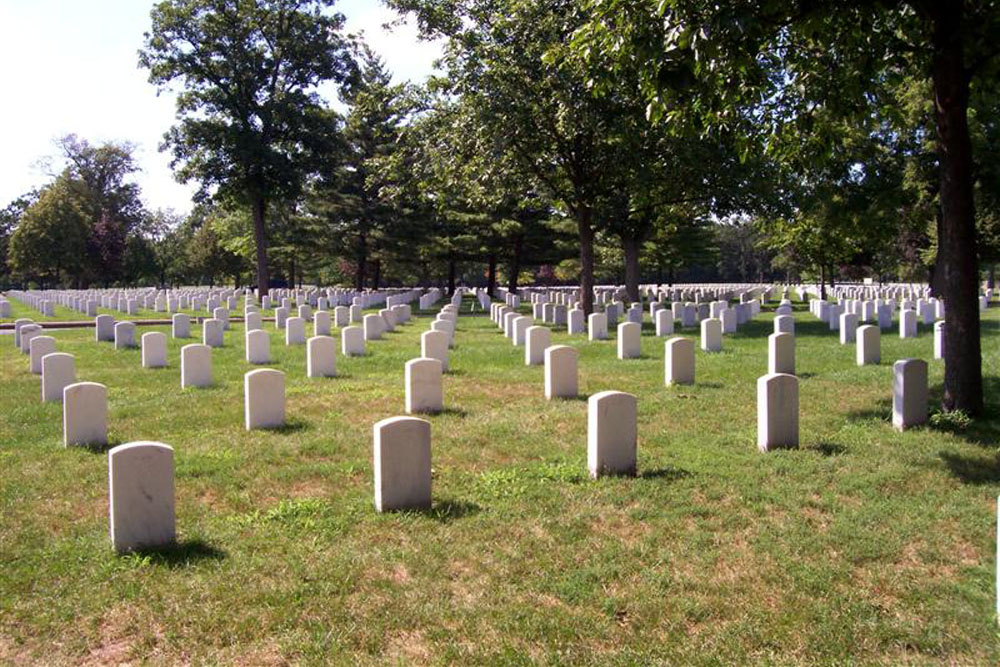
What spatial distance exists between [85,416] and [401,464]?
13.6 ft

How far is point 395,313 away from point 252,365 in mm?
10728

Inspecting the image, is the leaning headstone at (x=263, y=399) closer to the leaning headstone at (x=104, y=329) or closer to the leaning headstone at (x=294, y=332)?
the leaning headstone at (x=294, y=332)

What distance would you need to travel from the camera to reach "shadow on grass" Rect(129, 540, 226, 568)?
4.98m

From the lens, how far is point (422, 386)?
32.3ft

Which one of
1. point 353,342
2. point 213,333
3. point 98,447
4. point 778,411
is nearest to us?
point 778,411

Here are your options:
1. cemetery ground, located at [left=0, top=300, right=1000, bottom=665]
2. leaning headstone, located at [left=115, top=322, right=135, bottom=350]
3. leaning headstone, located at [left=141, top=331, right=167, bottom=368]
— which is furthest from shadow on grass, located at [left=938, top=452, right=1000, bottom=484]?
leaning headstone, located at [left=115, top=322, right=135, bottom=350]

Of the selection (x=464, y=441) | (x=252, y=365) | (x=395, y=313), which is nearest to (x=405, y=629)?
(x=464, y=441)

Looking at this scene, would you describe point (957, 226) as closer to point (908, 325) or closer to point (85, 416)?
point (85, 416)

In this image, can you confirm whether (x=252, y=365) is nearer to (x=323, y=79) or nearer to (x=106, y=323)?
(x=106, y=323)

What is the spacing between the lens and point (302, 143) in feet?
127

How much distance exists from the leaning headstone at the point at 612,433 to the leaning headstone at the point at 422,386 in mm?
3459

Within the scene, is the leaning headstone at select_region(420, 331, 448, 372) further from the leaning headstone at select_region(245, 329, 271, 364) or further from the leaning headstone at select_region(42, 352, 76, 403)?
the leaning headstone at select_region(42, 352, 76, 403)

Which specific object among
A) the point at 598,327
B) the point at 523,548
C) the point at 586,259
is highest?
the point at 586,259

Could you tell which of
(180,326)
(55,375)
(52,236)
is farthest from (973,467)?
(52,236)
